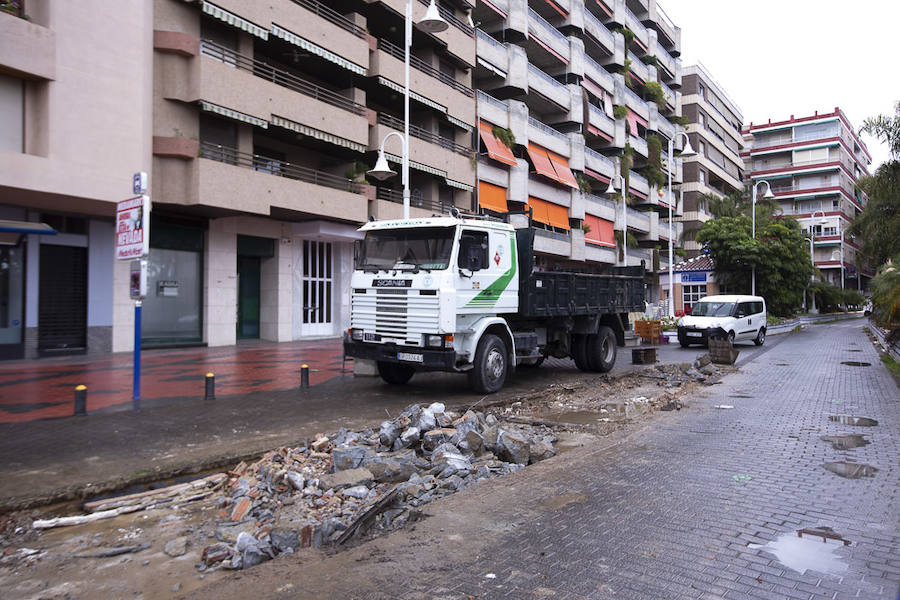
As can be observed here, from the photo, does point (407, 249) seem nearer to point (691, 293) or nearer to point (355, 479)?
point (355, 479)

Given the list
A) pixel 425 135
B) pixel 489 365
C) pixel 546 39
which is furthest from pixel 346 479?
pixel 546 39

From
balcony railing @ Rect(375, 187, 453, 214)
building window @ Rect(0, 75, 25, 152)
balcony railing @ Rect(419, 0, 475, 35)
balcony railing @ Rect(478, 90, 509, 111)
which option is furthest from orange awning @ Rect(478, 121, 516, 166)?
building window @ Rect(0, 75, 25, 152)

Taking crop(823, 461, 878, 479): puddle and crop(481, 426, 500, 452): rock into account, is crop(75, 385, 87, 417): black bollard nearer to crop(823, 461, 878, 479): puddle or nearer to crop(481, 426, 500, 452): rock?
crop(481, 426, 500, 452): rock

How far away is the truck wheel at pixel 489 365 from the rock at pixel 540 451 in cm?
339

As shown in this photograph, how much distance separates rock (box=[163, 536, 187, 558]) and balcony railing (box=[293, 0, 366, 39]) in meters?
20.2

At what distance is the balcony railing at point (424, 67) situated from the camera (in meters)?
25.0

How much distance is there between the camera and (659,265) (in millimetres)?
52406

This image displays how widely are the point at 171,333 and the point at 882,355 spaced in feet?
71.1

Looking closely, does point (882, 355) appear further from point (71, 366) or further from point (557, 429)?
point (71, 366)

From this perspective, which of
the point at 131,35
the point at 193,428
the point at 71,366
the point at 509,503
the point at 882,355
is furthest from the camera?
the point at 882,355

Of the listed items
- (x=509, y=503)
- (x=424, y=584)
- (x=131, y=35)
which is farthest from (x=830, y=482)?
(x=131, y=35)

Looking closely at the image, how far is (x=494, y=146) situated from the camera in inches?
1199

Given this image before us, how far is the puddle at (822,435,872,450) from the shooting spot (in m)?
6.83

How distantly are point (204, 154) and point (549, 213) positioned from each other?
22.2 m
